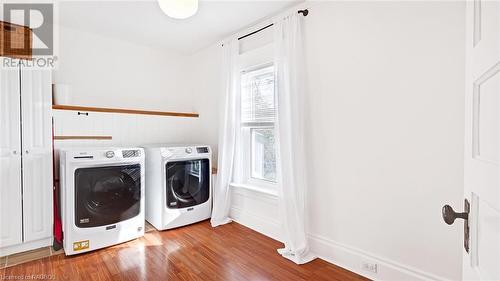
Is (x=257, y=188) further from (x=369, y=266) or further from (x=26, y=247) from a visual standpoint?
(x=26, y=247)

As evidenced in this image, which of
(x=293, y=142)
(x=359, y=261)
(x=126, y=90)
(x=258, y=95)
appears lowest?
(x=359, y=261)

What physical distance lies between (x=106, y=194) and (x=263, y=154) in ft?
5.62

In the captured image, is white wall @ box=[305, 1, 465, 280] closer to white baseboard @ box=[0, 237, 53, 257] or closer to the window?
the window

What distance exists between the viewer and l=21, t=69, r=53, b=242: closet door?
91.2 inches

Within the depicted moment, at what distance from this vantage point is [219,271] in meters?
2.02

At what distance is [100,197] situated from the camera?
7.97ft

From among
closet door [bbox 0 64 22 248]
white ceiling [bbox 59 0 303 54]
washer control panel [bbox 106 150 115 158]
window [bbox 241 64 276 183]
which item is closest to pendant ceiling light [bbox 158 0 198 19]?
white ceiling [bbox 59 0 303 54]

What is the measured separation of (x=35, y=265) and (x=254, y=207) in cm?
206

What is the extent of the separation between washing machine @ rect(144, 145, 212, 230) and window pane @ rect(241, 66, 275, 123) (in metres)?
0.74

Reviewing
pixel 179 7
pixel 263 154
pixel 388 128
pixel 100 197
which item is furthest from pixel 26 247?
pixel 388 128

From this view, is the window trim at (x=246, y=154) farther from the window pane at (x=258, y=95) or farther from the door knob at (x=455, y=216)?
the door knob at (x=455, y=216)

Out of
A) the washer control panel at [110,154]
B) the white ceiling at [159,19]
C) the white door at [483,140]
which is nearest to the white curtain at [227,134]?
the white ceiling at [159,19]

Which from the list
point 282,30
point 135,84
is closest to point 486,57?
point 282,30

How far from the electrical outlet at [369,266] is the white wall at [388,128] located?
0.28 ft
